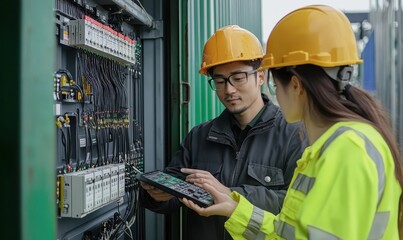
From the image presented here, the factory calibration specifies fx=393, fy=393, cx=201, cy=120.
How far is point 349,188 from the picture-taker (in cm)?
101

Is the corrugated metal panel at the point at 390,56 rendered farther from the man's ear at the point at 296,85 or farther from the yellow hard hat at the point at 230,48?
the man's ear at the point at 296,85

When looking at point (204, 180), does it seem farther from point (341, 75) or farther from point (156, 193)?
point (341, 75)

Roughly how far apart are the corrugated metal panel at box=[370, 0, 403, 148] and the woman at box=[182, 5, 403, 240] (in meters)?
2.53

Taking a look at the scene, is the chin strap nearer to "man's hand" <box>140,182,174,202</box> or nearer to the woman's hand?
the woman's hand

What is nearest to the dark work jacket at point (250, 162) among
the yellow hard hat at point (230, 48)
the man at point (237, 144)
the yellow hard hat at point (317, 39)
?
the man at point (237, 144)

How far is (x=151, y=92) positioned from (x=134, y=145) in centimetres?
46

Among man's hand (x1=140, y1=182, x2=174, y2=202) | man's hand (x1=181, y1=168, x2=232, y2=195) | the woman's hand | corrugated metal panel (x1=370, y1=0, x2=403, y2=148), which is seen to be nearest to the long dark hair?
the woman's hand

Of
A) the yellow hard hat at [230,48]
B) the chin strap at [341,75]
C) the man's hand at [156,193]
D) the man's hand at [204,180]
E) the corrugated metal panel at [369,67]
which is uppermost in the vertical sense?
the corrugated metal panel at [369,67]

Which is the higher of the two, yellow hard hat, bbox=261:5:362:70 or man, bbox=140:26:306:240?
yellow hard hat, bbox=261:5:362:70

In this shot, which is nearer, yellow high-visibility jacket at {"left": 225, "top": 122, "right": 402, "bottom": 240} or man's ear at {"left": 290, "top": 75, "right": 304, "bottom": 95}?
yellow high-visibility jacket at {"left": 225, "top": 122, "right": 402, "bottom": 240}

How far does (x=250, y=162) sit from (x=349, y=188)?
1157mm

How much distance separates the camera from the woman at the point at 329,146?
1.02 m

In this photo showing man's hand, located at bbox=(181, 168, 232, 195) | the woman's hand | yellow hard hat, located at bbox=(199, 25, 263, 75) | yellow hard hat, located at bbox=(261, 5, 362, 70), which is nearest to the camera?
yellow hard hat, located at bbox=(261, 5, 362, 70)

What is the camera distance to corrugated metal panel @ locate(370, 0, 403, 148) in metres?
4.14
